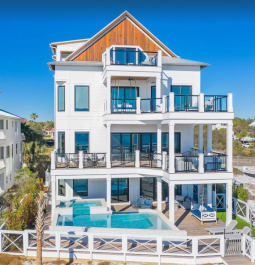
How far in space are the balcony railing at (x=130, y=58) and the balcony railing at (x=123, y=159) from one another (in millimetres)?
6161

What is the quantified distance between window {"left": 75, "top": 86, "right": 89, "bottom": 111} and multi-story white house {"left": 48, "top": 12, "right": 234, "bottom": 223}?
0.23 ft

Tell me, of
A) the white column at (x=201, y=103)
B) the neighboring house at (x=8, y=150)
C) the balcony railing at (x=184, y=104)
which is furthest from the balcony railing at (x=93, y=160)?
the neighboring house at (x=8, y=150)

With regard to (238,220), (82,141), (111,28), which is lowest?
(238,220)

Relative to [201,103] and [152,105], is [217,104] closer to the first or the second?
[201,103]

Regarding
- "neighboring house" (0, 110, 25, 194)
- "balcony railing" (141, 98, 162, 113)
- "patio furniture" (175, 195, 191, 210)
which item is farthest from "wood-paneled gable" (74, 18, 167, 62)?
"patio furniture" (175, 195, 191, 210)

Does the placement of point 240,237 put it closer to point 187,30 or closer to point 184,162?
point 184,162

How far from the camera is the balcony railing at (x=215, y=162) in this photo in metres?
15.1

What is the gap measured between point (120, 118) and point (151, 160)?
133 inches

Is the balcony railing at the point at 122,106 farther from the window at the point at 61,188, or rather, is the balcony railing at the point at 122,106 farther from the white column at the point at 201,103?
the window at the point at 61,188

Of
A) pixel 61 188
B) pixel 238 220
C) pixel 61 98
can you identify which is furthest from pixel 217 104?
pixel 61 188

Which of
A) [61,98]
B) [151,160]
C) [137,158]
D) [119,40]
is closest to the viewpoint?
[151,160]

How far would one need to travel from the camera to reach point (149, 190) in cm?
1933

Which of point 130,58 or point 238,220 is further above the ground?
point 130,58

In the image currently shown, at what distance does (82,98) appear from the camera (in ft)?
62.4
